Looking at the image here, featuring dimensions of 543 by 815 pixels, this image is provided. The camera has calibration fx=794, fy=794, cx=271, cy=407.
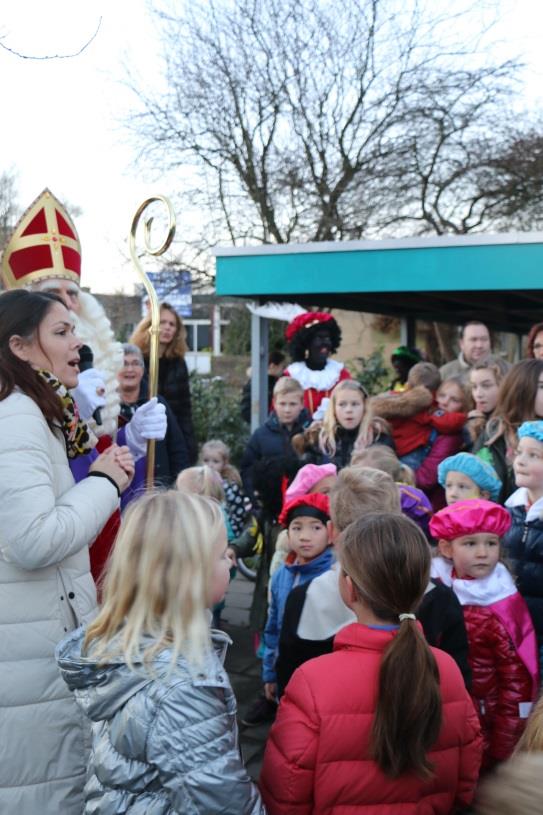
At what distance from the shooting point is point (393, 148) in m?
14.9

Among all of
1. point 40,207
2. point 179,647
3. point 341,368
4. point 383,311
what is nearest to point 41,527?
point 179,647

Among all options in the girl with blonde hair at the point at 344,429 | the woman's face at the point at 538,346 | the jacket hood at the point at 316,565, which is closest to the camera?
the jacket hood at the point at 316,565

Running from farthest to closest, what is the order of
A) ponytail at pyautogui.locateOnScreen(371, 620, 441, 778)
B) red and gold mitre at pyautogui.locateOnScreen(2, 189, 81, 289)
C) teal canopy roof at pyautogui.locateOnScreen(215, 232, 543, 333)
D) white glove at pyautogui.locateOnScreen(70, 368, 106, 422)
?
teal canopy roof at pyautogui.locateOnScreen(215, 232, 543, 333)
red and gold mitre at pyautogui.locateOnScreen(2, 189, 81, 289)
white glove at pyautogui.locateOnScreen(70, 368, 106, 422)
ponytail at pyautogui.locateOnScreen(371, 620, 441, 778)

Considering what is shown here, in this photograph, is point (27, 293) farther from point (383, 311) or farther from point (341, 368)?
point (383, 311)

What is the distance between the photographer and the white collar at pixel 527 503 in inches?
124

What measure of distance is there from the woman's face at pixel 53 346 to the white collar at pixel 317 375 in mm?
3864

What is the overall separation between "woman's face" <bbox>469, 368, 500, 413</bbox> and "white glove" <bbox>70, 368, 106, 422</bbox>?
2402mm

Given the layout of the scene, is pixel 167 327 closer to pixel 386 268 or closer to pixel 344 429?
pixel 344 429

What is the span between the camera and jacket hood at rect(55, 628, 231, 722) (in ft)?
5.38

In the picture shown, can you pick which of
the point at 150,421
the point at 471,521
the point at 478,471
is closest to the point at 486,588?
the point at 471,521

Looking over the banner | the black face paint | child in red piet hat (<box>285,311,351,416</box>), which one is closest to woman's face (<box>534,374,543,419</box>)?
child in red piet hat (<box>285,311,351,416</box>)

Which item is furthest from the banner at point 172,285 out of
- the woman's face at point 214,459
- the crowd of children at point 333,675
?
the crowd of children at point 333,675

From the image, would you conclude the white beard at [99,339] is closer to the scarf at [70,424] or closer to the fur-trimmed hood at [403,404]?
the scarf at [70,424]

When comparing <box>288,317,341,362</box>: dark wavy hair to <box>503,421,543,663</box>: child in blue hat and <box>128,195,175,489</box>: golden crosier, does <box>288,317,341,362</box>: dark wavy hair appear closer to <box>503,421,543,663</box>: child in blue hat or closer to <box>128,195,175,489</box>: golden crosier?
<box>503,421,543,663</box>: child in blue hat
